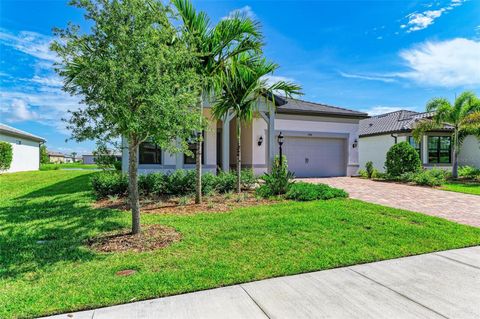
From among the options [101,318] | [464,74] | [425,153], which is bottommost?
[101,318]

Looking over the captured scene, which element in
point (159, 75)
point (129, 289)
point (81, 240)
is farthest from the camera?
point (81, 240)

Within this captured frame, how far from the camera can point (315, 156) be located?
1686 centimetres

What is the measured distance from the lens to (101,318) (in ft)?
8.69

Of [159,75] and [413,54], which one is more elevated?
[413,54]

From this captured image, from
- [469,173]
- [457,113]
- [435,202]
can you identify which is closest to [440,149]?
[469,173]

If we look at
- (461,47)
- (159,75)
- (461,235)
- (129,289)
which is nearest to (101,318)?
(129,289)

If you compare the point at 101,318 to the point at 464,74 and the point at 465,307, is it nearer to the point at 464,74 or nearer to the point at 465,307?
the point at 465,307

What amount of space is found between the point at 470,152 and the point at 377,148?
6800 millimetres

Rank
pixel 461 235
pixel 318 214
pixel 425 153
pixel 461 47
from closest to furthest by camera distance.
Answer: pixel 461 235 < pixel 318 214 < pixel 461 47 < pixel 425 153

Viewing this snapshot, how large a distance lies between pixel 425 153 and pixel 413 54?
8.48 metres

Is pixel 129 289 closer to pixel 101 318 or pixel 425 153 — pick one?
pixel 101 318

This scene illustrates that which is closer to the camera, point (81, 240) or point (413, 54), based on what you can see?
point (81, 240)

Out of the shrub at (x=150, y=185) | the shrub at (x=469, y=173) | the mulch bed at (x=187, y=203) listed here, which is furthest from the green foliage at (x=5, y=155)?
the shrub at (x=469, y=173)

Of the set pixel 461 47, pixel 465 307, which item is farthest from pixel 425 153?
pixel 465 307
